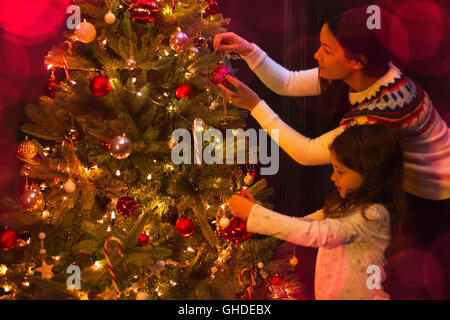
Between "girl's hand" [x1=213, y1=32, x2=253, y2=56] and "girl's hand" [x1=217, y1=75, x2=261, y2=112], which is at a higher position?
Answer: "girl's hand" [x1=213, y1=32, x2=253, y2=56]

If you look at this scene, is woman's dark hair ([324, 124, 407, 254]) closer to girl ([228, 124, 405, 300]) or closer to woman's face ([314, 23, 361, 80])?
girl ([228, 124, 405, 300])

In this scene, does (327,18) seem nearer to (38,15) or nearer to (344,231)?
(344,231)

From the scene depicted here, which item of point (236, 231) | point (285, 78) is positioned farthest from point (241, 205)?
point (285, 78)

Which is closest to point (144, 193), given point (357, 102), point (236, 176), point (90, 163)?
point (90, 163)

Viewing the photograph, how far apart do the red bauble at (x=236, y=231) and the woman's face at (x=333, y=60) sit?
0.74 m

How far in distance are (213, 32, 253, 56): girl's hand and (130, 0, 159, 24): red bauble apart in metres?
0.32

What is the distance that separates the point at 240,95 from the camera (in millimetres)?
1907

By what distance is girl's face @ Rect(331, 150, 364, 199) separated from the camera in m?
1.65

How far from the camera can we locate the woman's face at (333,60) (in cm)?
187

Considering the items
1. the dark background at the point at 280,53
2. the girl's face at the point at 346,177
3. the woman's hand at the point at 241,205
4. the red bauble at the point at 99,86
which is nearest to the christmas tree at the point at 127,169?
the red bauble at the point at 99,86

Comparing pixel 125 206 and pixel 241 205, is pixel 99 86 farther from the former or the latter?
pixel 241 205

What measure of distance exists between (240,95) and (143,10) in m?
0.51

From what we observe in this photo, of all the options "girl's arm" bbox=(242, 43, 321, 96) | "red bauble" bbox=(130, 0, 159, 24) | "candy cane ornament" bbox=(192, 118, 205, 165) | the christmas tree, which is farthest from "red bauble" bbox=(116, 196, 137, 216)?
"girl's arm" bbox=(242, 43, 321, 96)
